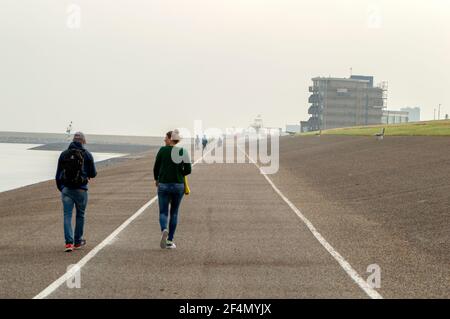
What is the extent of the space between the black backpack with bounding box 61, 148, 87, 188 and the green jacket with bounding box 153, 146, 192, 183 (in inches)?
50.2

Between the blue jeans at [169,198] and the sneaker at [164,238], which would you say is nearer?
the sneaker at [164,238]

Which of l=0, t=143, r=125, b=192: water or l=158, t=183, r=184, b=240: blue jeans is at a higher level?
l=158, t=183, r=184, b=240: blue jeans

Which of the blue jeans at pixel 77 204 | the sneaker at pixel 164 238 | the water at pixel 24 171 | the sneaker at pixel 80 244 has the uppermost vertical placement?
the blue jeans at pixel 77 204

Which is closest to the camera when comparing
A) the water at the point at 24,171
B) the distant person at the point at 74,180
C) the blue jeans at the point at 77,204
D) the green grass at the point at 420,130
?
the distant person at the point at 74,180

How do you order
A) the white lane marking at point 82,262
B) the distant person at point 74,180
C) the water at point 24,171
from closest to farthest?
the white lane marking at point 82,262, the distant person at point 74,180, the water at point 24,171

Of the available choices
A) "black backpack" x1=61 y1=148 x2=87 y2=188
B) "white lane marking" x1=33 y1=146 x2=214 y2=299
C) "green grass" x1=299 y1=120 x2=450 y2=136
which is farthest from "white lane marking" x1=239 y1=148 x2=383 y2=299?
"green grass" x1=299 y1=120 x2=450 y2=136

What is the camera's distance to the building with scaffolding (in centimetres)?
19288

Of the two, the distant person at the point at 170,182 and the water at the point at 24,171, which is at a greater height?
the distant person at the point at 170,182

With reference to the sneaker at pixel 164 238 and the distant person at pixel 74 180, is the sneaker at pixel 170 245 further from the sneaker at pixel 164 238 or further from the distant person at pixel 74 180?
the distant person at pixel 74 180

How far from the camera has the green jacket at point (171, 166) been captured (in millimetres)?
10414

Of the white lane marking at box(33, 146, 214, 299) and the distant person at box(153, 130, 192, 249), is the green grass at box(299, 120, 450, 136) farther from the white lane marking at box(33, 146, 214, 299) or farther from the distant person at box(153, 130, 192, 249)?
the distant person at box(153, 130, 192, 249)

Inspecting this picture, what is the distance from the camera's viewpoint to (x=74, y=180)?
33.6ft

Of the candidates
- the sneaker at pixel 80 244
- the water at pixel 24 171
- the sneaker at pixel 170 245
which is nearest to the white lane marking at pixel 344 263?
the sneaker at pixel 170 245
